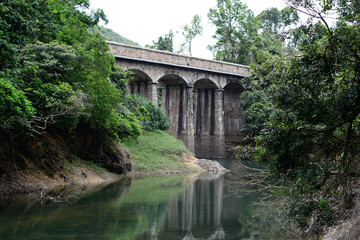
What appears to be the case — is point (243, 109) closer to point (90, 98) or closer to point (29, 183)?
point (90, 98)

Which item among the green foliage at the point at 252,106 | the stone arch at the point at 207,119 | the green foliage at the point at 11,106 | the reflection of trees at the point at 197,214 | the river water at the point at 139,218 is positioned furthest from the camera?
the stone arch at the point at 207,119

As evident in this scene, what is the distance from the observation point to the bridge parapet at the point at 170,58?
98.6 feet

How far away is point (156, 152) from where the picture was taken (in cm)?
2614

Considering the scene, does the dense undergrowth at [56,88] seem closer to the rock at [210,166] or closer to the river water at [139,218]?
the river water at [139,218]

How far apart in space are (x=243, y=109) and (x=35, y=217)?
31.5 metres

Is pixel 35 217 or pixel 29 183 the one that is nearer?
pixel 35 217

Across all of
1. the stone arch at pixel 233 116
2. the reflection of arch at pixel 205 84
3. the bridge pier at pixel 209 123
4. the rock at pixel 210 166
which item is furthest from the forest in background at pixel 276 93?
the stone arch at pixel 233 116

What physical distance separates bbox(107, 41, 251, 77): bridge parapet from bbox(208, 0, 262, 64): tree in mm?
6632

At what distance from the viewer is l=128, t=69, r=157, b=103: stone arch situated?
106ft

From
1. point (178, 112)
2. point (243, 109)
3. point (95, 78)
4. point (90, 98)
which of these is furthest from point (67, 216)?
point (243, 109)

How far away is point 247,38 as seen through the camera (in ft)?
156

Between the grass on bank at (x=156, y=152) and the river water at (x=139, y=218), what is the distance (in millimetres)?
7712

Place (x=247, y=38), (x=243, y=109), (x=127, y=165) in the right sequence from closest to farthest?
(x=127, y=165) → (x=243, y=109) → (x=247, y=38)

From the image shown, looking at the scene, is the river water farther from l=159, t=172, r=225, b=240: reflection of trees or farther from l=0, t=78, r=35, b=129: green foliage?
l=0, t=78, r=35, b=129: green foliage
